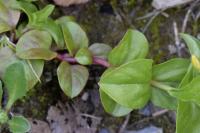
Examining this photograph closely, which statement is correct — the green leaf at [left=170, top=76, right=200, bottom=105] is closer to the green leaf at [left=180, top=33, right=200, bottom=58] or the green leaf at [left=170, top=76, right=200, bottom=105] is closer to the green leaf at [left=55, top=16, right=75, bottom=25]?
the green leaf at [left=180, top=33, right=200, bottom=58]

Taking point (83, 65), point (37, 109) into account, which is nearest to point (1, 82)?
point (37, 109)

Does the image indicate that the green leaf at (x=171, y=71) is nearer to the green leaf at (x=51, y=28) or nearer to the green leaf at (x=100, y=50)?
the green leaf at (x=100, y=50)

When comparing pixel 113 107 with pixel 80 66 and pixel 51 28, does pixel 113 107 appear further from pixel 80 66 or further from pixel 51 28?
pixel 51 28

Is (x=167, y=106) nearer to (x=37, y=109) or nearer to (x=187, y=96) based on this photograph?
(x=187, y=96)

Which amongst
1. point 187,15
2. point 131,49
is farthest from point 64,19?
point 187,15

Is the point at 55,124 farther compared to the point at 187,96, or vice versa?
the point at 55,124

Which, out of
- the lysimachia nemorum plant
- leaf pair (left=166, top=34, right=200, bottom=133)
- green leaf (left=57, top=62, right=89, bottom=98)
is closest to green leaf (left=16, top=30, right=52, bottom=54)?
the lysimachia nemorum plant
